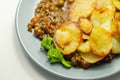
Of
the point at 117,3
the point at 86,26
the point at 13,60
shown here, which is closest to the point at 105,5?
the point at 117,3

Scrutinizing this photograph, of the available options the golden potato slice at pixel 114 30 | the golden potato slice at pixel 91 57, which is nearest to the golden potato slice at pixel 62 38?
the golden potato slice at pixel 91 57

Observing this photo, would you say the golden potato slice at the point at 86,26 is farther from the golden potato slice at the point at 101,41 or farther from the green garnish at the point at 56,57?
the green garnish at the point at 56,57

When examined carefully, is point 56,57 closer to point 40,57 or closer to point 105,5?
point 40,57

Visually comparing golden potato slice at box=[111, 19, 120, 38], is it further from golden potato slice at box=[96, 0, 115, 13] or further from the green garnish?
the green garnish

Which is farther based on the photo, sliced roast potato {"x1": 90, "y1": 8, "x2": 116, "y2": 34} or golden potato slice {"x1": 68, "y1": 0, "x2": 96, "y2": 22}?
golden potato slice {"x1": 68, "y1": 0, "x2": 96, "y2": 22}

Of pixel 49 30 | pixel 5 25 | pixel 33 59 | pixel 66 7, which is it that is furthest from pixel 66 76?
pixel 5 25

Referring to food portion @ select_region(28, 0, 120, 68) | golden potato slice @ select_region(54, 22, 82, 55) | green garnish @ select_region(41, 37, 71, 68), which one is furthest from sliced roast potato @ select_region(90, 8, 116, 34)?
green garnish @ select_region(41, 37, 71, 68)

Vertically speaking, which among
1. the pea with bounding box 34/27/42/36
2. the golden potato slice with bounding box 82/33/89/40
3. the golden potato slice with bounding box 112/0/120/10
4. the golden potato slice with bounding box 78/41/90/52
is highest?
the golden potato slice with bounding box 112/0/120/10
